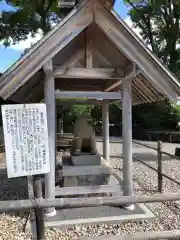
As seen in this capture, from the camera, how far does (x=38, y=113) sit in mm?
3293

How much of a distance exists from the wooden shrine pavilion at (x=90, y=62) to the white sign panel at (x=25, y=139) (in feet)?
3.20

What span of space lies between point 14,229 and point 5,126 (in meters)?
2.09

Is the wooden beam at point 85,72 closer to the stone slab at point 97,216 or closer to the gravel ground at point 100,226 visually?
the stone slab at point 97,216

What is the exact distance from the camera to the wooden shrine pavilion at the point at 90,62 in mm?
4113

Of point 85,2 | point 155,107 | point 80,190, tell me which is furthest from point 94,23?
point 155,107

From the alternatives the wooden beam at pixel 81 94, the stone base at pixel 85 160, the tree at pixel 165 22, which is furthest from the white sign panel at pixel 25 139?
the tree at pixel 165 22

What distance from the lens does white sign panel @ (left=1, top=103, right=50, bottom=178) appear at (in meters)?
3.12

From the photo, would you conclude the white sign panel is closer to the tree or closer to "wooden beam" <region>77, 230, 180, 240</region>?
"wooden beam" <region>77, 230, 180, 240</region>

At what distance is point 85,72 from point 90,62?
195 mm

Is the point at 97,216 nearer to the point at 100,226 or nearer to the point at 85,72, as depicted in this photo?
Answer: the point at 100,226

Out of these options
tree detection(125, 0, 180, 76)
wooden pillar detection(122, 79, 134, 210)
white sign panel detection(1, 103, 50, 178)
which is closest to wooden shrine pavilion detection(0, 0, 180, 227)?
wooden pillar detection(122, 79, 134, 210)

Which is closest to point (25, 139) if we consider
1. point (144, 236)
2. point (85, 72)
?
point (144, 236)

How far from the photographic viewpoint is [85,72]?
15.6 feet

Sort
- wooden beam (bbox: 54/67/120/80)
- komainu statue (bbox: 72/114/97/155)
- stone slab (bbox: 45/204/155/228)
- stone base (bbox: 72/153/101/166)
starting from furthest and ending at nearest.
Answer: komainu statue (bbox: 72/114/97/155), stone base (bbox: 72/153/101/166), wooden beam (bbox: 54/67/120/80), stone slab (bbox: 45/204/155/228)
